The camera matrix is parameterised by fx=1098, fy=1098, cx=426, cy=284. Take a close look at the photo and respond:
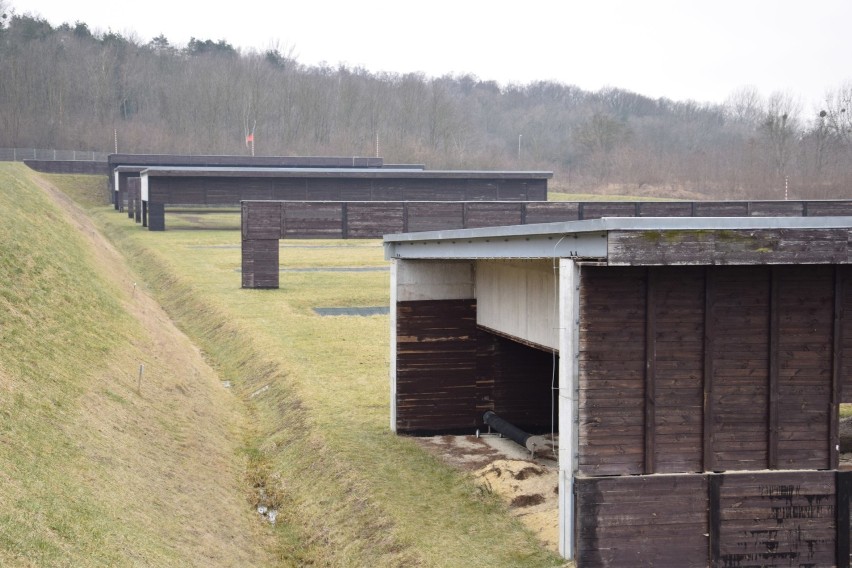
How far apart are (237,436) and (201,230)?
46787 mm

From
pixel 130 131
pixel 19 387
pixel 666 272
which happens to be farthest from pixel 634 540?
pixel 130 131

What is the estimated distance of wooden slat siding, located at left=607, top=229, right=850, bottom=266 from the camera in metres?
11.1

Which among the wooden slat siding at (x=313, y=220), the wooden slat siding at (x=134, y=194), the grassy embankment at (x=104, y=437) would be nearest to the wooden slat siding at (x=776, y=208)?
the wooden slat siding at (x=313, y=220)

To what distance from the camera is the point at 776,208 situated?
123 feet

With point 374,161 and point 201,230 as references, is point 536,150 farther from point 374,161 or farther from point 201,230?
point 201,230

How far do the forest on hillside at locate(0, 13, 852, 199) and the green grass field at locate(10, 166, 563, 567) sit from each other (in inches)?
2326

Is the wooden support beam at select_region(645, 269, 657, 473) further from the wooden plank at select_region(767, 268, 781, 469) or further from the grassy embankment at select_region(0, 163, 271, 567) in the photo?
the grassy embankment at select_region(0, 163, 271, 567)

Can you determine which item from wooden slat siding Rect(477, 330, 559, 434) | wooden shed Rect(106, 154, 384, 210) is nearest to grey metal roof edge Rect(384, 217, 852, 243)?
wooden slat siding Rect(477, 330, 559, 434)

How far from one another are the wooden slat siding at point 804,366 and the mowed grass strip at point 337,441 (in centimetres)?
313

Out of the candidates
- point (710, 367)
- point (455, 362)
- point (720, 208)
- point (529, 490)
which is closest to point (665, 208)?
point (720, 208)

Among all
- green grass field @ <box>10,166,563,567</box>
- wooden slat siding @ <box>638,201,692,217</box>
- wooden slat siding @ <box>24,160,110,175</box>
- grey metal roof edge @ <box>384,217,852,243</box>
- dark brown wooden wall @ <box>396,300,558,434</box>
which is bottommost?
green grass field @ <box>10,166,563,567</box>

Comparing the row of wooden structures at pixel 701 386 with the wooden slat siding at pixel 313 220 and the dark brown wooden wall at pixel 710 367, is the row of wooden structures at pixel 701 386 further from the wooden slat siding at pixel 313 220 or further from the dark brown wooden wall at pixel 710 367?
Answer: the wooden slat siding at pixel 313 220

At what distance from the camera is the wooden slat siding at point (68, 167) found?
87188 mm

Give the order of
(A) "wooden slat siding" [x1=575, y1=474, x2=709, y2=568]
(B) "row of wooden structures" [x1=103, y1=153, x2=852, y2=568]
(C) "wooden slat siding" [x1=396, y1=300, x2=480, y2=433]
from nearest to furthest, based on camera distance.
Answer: (B) "row of wooden structures" [x1=103, y1=153, x2=852, y2=568]
(A) "wooden slat siding" [x1=575, y1=474, x2=709, y2=568]
(C) "wooden slat siding" [x1=396, y1=300, x2=480, y2=433]
